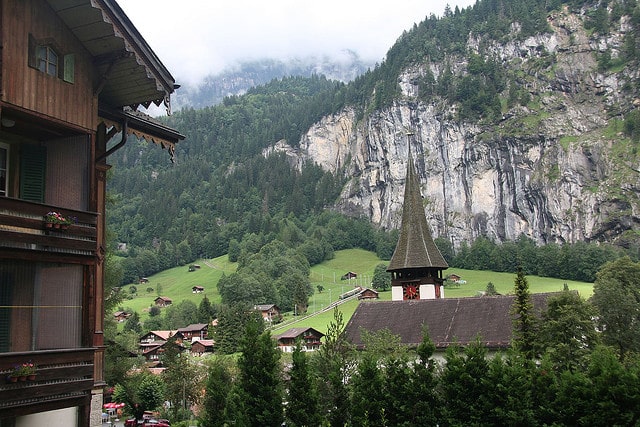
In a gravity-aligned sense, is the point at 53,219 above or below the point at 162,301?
above

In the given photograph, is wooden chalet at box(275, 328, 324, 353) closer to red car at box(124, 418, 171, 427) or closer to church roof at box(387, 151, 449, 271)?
church roof at box(387, 151, 449, 271)

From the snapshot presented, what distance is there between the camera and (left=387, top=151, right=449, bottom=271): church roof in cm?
5672

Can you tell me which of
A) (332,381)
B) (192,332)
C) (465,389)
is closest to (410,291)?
(332,381)

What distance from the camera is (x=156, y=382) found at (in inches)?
2002

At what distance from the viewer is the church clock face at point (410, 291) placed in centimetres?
5603

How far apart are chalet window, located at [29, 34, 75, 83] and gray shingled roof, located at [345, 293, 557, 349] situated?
105 ft

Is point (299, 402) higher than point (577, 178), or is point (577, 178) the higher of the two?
point (577, 178)

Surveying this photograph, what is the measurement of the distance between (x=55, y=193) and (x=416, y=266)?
1773 inches

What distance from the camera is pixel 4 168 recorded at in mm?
13242

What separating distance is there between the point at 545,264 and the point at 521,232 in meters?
42.9

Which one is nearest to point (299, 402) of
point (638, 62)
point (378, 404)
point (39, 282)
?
point (378, 404)

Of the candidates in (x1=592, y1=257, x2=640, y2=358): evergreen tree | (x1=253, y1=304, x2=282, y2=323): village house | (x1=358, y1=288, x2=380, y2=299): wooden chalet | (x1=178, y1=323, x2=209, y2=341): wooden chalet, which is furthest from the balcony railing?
(x1=358, y1=288, x2=380, y2=299): wooden chalet

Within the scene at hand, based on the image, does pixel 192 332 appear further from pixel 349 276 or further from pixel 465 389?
pixel 465 389

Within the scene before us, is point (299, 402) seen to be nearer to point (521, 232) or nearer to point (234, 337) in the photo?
point (234, 337)
